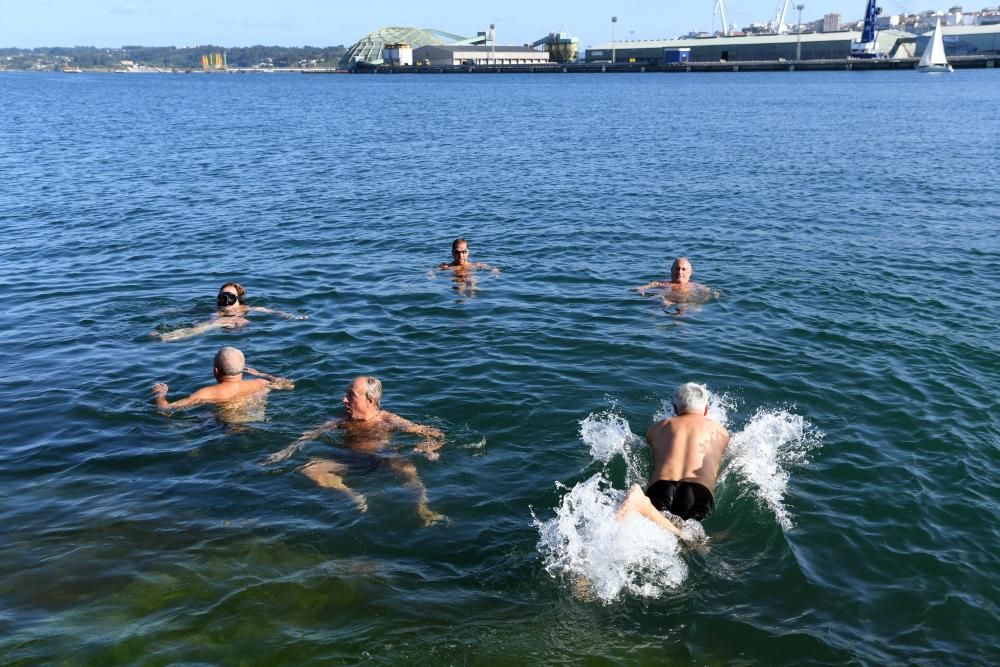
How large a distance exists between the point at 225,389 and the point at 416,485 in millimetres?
3841

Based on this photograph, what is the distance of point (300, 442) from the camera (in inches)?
440

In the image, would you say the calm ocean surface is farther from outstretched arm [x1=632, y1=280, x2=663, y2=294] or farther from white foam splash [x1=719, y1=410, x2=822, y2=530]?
outstretched arm [x1=632, y1=280, x2=663, y2=294]

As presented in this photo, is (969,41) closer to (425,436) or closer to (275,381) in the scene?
(275,381)

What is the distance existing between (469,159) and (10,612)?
36.4 m

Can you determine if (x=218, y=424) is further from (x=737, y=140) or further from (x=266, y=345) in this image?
(x=737, y=140)

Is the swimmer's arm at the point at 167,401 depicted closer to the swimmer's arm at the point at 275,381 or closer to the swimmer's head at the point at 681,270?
the swimmer's arm at the point at 275,381

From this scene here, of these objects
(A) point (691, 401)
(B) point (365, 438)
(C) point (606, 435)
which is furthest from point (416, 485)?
(A) point (691, 401)

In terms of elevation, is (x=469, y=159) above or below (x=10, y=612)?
above

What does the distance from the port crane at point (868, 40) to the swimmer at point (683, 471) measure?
604 feet

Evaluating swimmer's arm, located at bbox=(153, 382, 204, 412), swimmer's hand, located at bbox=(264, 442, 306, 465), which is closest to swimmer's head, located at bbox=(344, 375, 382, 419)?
swimmer's hand, located at bbox=(264, 442, 306, 465)

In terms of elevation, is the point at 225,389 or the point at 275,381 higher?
the point at 225,389

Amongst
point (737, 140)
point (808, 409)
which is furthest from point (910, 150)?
point (808, 409)

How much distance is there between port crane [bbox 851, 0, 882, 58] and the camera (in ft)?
539

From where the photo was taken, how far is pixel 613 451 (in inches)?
433
